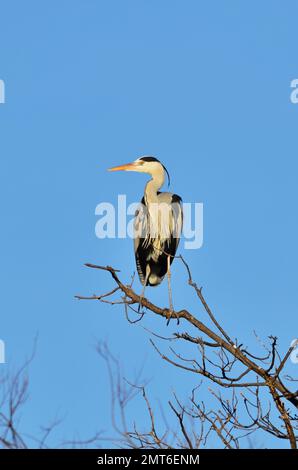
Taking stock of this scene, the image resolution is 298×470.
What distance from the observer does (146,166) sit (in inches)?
407

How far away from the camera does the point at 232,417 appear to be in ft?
18.0

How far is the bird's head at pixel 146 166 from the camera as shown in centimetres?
1026

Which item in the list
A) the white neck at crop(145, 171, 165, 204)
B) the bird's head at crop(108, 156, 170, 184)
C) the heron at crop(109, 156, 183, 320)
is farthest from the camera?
the bird's head at crop(108, 156, 170, 184)

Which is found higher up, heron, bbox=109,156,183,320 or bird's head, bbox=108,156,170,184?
bird's head, bbox=108,156,170,184

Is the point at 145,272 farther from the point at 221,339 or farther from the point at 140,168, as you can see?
the point at 221,339

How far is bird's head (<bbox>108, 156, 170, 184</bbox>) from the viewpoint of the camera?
10.3 m

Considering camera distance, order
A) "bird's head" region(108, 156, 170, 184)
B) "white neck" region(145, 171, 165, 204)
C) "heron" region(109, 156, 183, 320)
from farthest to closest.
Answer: "bird's head" region(108, 156, 170, 184), "white neck" region(145, 171, 165, 204), "heron" region(109, 156, 183, 320)

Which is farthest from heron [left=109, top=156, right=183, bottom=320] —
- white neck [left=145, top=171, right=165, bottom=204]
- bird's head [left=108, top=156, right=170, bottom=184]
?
bird's head [left=108, top=156, right=170, bottom=184]

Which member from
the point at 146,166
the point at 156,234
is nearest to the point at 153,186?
the point at 146,166

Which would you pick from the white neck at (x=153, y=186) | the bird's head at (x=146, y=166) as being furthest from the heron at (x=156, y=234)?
the bird's head at (x=146, y=166)

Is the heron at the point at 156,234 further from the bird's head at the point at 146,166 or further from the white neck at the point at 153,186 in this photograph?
the bird's head at the point at 146,166

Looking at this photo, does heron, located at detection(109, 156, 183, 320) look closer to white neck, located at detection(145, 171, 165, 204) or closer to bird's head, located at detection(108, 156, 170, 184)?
white neck, located at detection(145, 171, 165, 204)
